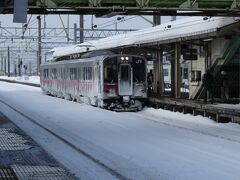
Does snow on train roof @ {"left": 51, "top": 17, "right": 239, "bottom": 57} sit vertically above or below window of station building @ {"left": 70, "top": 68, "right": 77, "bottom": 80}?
above

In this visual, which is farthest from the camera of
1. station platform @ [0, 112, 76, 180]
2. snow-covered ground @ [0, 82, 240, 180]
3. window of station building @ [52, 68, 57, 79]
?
window of station building @ [52, 68, 57, 79]

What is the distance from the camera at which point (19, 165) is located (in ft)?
37.6

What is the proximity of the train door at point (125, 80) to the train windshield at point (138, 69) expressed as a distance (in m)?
0.22

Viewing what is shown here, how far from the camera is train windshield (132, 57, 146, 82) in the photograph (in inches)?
1177

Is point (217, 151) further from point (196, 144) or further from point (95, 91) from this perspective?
point (95, 91)

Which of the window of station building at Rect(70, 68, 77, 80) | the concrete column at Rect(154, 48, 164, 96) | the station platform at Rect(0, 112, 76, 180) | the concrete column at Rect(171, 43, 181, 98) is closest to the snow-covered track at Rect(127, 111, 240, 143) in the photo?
the station platform at Rect(0, 112, 76, 180)

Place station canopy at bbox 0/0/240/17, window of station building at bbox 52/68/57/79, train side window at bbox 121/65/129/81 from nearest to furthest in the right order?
station canopy at bbox 0/0/240/17 < train side window at bbox 121/65/129/81 < window of station building at bbox 52/68/57/79

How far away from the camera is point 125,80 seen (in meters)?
29.8

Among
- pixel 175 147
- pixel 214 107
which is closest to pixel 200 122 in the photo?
pixel 214 107

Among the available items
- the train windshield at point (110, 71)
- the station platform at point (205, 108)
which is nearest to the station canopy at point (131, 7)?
the station platform at point (205, 108)

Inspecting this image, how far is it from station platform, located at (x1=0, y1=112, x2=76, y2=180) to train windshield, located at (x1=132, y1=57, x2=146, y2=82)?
531 inches

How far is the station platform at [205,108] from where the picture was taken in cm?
2065

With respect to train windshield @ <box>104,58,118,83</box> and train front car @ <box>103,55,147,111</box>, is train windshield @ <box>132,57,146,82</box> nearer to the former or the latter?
train front car @ <box>103,55,147,111</box>

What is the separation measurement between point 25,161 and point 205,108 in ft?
39.4
